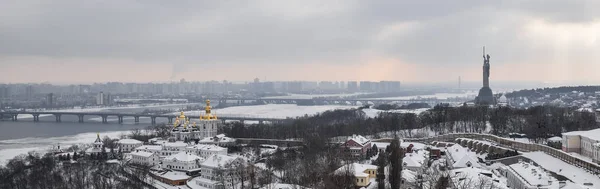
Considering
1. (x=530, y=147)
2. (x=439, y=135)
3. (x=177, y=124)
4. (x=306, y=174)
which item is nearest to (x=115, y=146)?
(x=177, y=124)

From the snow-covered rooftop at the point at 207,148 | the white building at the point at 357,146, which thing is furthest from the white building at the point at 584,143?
the snow-covered rooftop at the point at 207,148

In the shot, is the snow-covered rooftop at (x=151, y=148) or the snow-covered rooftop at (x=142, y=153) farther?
the snow-covered rooftop at (x=151, y=148)

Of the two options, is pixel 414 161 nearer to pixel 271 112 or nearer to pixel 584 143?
pixel 584 143

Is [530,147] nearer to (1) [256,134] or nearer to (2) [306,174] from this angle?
(2) [306,174]

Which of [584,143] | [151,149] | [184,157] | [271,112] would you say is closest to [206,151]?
[184,157]

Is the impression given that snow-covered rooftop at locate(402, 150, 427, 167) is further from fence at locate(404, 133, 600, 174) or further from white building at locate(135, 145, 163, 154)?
white building at locate(135, 145, 163, 154)

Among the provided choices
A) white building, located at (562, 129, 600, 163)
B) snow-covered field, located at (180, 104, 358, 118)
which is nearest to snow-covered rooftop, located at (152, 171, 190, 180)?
white building, located at (562, 129, 600, 163)

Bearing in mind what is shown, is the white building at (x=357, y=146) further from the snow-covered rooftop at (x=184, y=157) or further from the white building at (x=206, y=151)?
the snow-covered rooftop at (x=184, y=157)
